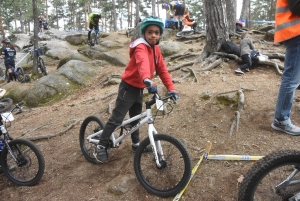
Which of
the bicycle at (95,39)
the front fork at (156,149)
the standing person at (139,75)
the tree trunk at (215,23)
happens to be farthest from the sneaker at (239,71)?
the bicycle at (95,39)

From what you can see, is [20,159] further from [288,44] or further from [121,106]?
[288,44]

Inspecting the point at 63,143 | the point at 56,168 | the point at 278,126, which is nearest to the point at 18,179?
the point at 56,168

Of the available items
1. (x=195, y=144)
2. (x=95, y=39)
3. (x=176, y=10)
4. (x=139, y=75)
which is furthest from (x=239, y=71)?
(x=95, y=39)

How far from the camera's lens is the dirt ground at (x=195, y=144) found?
10.4 ft

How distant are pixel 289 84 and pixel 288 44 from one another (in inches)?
22.7

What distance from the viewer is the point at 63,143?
5.09 metres

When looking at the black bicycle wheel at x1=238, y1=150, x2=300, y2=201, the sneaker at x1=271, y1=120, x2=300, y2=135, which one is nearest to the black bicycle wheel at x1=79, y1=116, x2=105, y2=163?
the black bicycle wheel at x1=238, y1=150, x2=300, y2=201

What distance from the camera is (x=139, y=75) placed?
129 inches

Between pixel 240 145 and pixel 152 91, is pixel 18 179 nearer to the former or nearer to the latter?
pixel 152 91

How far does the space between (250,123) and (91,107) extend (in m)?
4.52

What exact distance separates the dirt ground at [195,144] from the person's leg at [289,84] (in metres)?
0.22

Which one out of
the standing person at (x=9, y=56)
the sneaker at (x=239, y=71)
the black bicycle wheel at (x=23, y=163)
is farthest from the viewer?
the standing person at (x=9, y=56)

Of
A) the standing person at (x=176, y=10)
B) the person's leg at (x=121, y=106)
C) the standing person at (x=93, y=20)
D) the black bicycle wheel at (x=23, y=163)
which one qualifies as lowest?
the black bicycle wheel at (x=23, y=163)

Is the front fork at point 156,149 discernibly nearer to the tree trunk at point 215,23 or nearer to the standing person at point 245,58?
the standing person at point 245,58
